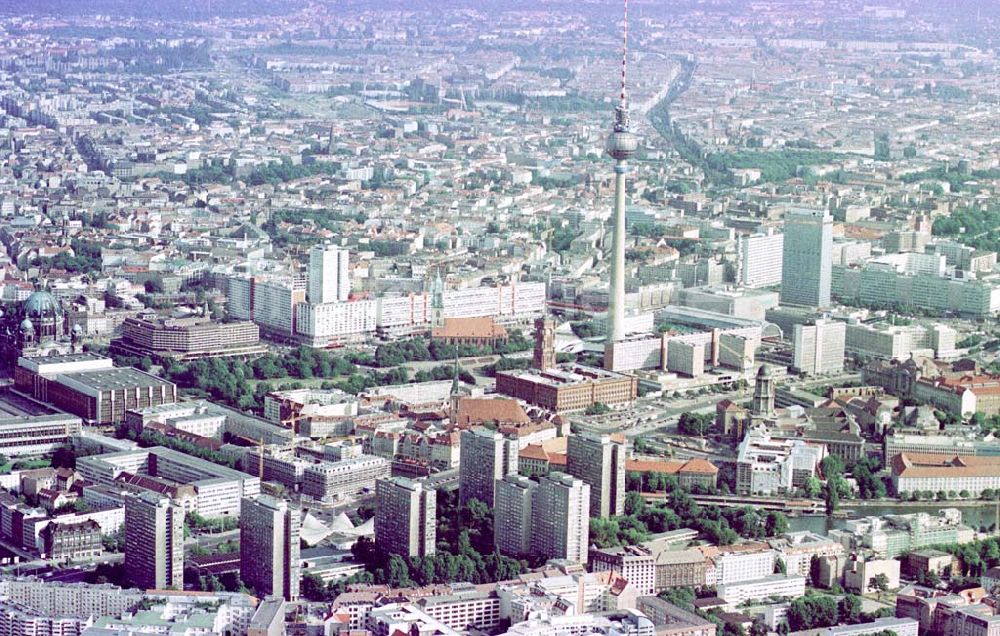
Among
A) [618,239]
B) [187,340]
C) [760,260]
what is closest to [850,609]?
[618,239]

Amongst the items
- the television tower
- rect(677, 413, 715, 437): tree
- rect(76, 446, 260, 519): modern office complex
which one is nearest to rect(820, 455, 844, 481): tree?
rect(677, 413, 715, 437): tree

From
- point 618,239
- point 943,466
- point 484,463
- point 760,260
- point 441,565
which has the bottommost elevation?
point 441,565

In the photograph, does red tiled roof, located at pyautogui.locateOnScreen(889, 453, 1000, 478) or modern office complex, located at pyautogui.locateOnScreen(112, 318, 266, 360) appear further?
modern office complex, located at pyautogui.locateOnScreen(112, 318, 266, 360)

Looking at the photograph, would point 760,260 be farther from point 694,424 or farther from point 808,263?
point 694,424

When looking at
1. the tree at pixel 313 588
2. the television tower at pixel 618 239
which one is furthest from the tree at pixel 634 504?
the television tower at pixel 618 239

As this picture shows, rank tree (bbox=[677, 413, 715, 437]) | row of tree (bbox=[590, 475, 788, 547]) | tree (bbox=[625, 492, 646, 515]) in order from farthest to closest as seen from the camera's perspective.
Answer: tree (bbox=[677, 413, 715, 437]), tree (bbox=[625, 492, 646, 515]), row of tree (bbox=[590, 475, 788, 547])

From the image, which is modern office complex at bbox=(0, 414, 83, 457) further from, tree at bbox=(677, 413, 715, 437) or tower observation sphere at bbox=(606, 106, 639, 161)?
tower observation sphere at bbox=(606, 106, 639, 161)
